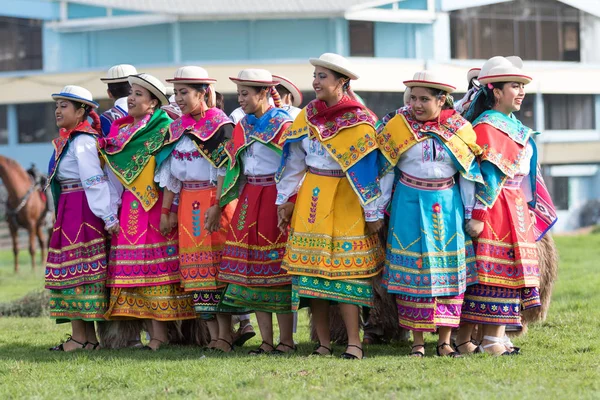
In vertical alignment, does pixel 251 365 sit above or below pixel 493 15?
below

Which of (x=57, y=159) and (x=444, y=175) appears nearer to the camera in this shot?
(x=444, y=175)

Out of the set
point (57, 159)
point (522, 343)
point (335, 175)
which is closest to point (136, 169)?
point (57, 159)

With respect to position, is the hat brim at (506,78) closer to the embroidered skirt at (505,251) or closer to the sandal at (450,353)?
the embroidered skirt at (505,251)

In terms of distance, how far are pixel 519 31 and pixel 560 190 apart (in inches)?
216

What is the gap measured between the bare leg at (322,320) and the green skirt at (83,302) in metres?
1.66

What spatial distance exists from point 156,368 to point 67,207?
1.79 m

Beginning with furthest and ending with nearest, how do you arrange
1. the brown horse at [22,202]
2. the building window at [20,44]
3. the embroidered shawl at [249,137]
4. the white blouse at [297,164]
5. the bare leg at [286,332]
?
the building window at [20,44]
the brown horse at [22,202]
the bare leg at [286,332]
the embroidered shawl at [249,137]
the white blouse at [297,164]

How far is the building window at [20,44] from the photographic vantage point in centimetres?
3338

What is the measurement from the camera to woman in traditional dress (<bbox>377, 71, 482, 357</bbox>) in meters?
6.57

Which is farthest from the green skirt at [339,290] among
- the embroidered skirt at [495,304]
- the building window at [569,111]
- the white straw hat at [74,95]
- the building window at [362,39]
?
the building window at [569,111]

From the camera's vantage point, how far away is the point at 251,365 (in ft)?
21.1

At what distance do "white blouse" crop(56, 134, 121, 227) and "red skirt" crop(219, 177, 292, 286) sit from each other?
1041 millimetres

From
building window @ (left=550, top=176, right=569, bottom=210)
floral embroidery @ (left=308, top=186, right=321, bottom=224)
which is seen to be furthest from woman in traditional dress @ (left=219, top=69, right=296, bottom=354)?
building window @ (left=550, top=176, right=569, bottom=210)

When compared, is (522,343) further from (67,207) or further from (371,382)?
(67,207)
